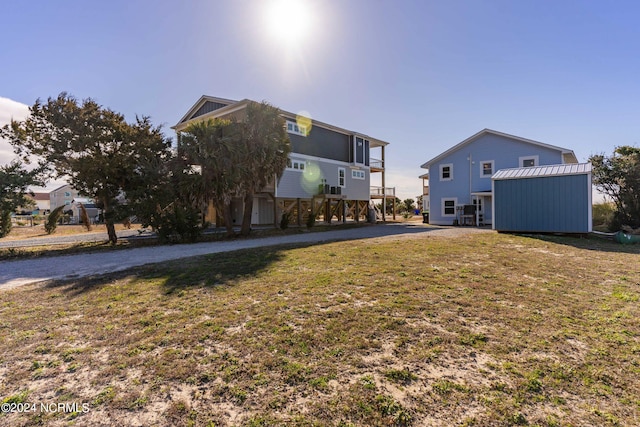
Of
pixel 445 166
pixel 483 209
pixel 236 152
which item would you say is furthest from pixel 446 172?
pixel 236 152

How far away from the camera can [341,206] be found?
26.1m

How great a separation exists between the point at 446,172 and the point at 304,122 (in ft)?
39.3

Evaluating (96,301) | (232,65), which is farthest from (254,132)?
(96,301)

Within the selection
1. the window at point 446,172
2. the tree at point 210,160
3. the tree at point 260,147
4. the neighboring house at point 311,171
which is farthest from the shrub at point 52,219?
the window at point 446,172

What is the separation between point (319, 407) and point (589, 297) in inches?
199

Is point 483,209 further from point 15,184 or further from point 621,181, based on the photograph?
point 15,184

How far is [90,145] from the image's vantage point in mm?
11477

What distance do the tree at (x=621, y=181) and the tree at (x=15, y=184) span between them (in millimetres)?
27267

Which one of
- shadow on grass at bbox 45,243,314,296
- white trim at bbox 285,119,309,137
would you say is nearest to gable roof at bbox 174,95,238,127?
white trim at bbox 285,119,309,137

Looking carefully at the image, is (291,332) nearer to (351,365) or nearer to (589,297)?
(351,365)

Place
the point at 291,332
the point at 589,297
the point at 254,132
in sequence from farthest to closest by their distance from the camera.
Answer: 1. the point at 254,132
2. the point at 589,297
3. the point at 291,332

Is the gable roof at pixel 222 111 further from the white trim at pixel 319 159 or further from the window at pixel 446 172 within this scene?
the window at pixel 446 172

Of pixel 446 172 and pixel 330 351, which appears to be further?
pixel 446 172

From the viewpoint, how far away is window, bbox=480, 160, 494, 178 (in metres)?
22.0
